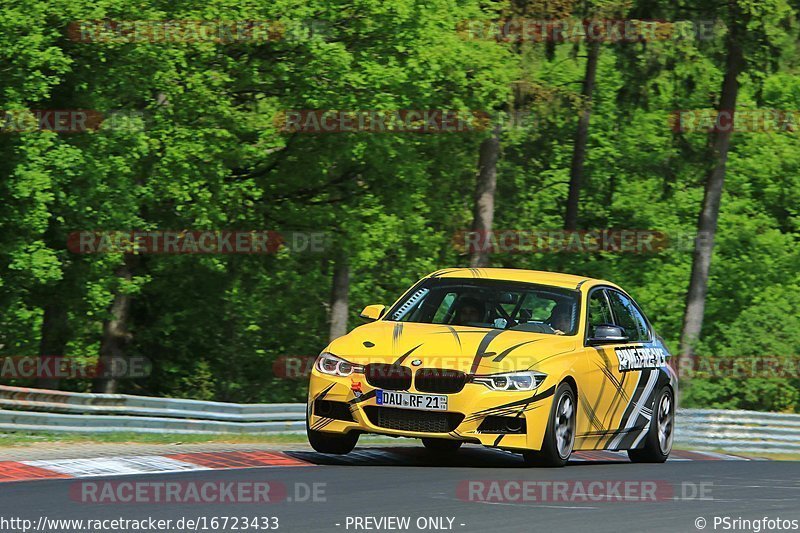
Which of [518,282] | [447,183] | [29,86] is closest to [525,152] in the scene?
[447,183]

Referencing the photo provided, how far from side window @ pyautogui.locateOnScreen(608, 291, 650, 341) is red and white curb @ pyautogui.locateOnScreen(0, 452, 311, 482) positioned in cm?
354

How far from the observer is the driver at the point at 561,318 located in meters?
12.5

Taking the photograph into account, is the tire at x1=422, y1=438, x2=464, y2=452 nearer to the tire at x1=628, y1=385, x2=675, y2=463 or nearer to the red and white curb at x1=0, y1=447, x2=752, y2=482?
the red and white curb at x1=0, y1=447, x2=752, y2=482

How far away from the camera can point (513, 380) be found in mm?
11219

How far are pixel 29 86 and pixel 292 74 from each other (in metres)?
7.94

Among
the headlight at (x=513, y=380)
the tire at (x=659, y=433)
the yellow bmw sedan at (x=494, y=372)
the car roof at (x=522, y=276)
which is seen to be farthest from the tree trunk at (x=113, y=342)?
the headlight at (x=513, y=380)

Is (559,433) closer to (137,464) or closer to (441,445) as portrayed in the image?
(441,445)

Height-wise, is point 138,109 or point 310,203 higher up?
point 138,109

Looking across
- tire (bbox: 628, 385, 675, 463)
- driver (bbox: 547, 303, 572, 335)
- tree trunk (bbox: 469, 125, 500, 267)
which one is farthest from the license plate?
tree trunk (bbox: 469, 125, 500, 267)

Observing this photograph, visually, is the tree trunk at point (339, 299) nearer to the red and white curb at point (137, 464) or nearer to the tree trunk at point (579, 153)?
the tree trunk at point (579, 153)

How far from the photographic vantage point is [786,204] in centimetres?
4788

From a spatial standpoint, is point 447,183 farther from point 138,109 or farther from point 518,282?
point 518,282

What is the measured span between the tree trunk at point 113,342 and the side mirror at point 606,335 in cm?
2280

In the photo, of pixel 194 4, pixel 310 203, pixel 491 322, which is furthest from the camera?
pixel 310 203
